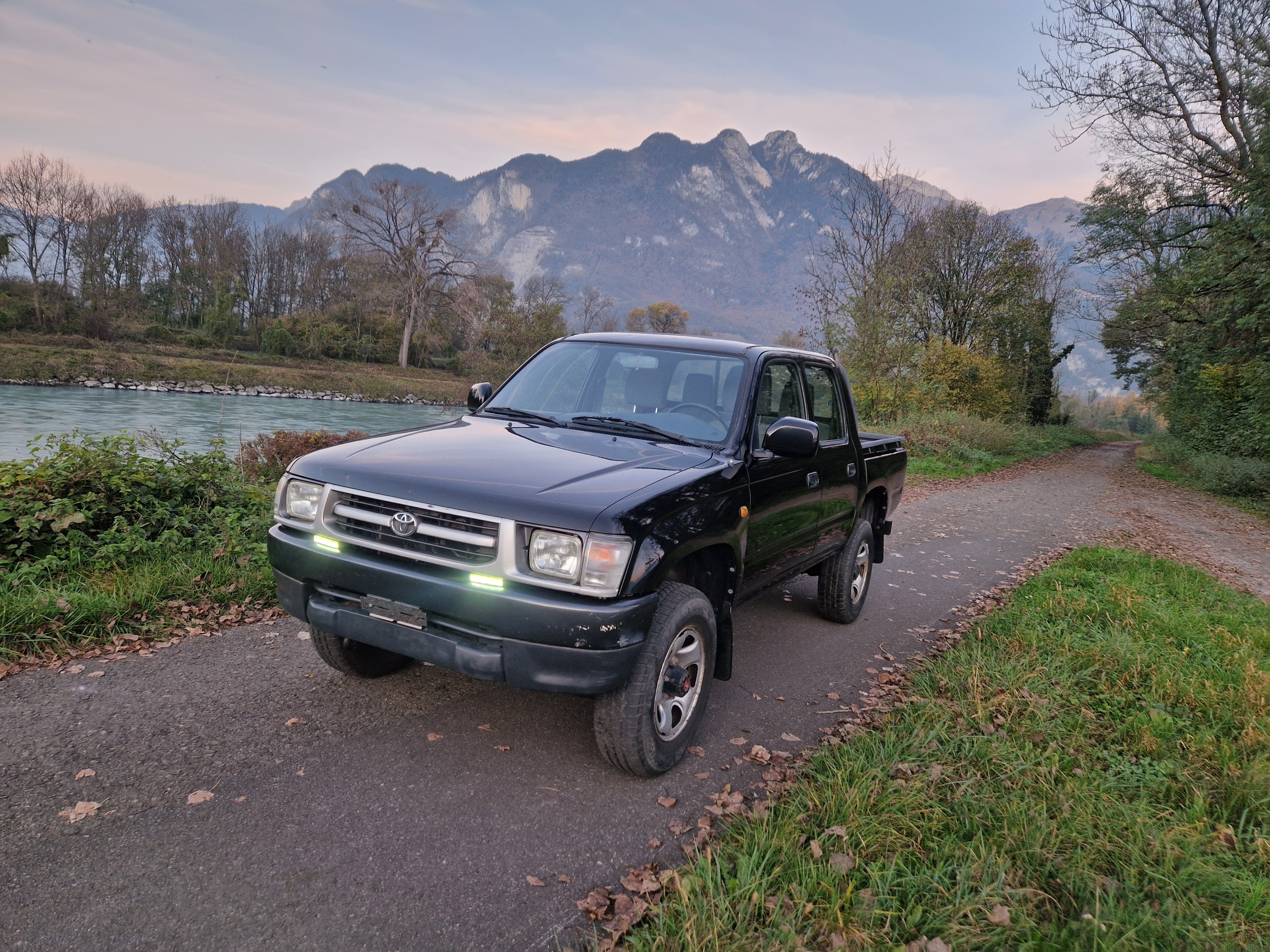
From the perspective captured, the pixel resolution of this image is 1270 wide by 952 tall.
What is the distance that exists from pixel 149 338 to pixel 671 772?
5043 cm

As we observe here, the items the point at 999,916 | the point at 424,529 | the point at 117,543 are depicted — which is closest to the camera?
the point at 999,916

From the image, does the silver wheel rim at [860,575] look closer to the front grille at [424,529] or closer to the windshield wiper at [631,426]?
the windshield wiper at [631,426]

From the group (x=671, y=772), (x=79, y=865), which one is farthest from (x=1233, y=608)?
(x=79, y=865)

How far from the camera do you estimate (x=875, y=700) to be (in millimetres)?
4457

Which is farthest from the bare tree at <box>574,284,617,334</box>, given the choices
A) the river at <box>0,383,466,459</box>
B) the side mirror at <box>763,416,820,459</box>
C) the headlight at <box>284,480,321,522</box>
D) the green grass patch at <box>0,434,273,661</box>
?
the headlight at <box>284,480,321,522</box>

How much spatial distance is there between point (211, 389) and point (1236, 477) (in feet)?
130

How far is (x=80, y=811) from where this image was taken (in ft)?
9.29

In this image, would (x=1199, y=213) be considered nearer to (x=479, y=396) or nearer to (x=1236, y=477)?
(x=1236, y=477)

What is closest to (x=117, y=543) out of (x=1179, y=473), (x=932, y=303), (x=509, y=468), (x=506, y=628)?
(x=509, y=468)

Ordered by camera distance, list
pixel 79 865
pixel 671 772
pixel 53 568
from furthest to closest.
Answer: pixel 53 568 → pixel 671 772 → pixel 79 865

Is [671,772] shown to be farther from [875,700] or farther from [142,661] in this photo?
[142,661]

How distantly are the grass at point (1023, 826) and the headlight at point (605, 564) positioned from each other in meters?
1.05

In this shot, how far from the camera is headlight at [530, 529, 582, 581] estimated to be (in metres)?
2.83

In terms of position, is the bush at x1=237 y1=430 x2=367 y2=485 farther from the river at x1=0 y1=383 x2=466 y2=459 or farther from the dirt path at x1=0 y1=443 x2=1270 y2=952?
the dirt path at x1=0 y1=443 x2=1270 y2=952
